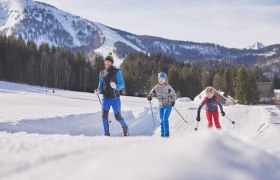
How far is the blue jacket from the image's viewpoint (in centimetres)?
1027

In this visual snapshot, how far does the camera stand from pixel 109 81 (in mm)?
10336

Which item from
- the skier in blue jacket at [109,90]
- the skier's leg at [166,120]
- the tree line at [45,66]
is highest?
the tree line at [45,66]

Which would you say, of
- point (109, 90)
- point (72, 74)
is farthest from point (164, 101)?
point (72, 74)

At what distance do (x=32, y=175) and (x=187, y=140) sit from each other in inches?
53.4

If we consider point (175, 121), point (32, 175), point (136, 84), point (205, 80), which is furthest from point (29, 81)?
point (32, 175)

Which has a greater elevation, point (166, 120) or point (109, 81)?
point (109, 81)

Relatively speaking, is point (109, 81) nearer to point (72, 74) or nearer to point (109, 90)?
point (109, 90)

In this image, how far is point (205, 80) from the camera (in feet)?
369

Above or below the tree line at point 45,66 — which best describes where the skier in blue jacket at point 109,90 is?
below

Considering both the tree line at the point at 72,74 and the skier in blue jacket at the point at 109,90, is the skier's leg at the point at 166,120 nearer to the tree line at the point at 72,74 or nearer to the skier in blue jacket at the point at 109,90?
the skier in blue jacket at the point at 109,90

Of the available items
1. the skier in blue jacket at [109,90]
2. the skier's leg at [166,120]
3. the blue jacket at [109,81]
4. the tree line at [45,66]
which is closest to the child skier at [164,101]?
the skier's leg at [166,120]

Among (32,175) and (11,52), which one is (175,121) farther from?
(11,52)

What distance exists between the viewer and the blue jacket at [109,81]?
1027 cm

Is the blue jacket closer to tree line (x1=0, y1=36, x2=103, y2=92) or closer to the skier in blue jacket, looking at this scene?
the skier in blue jacket
